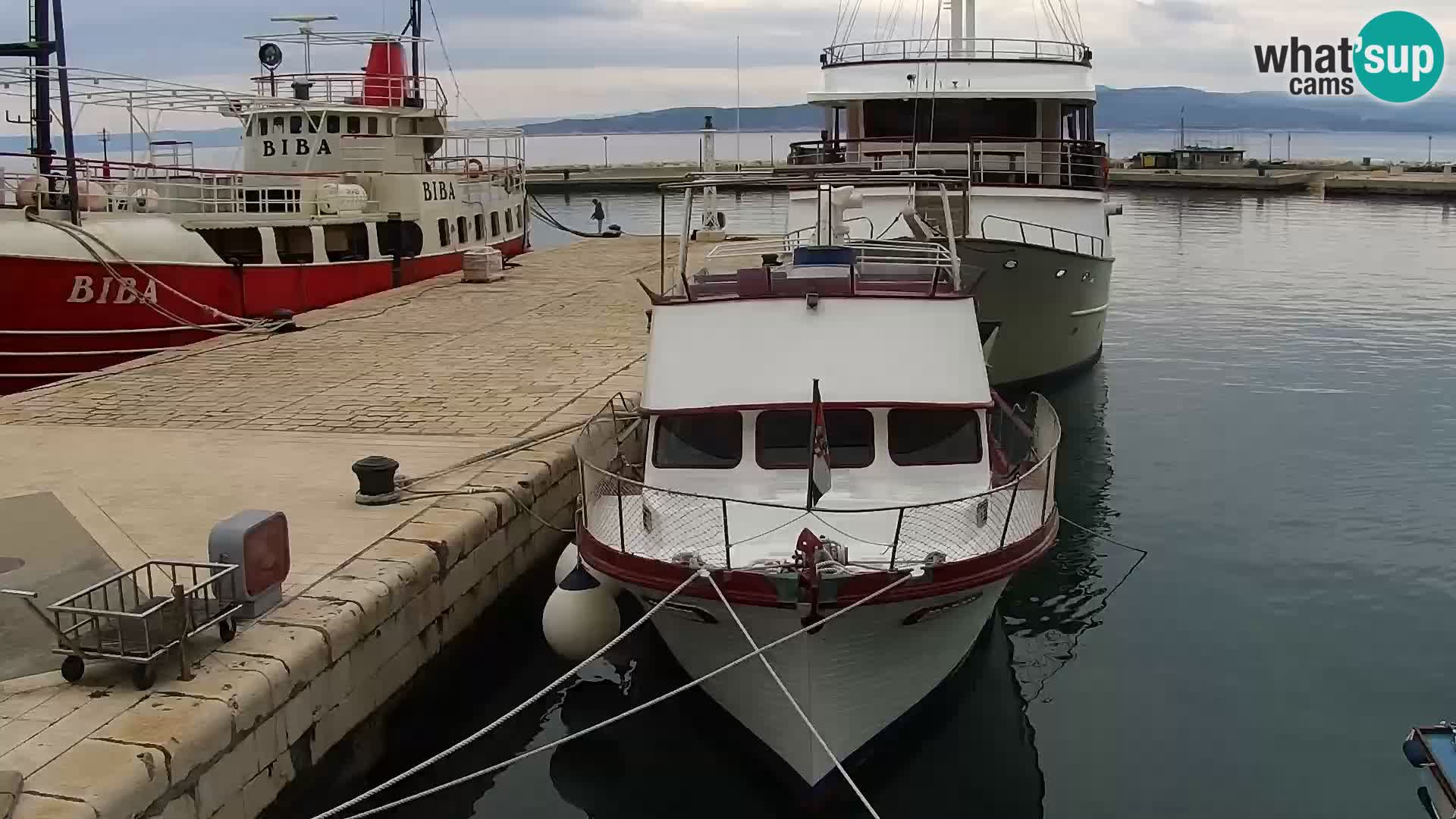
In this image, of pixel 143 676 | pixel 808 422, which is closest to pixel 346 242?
pixel 808 422

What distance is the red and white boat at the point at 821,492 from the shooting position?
26.7ft

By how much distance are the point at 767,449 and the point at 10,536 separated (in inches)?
226

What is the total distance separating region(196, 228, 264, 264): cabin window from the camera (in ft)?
78.1

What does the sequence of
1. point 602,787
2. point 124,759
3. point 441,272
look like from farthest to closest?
point 441,272
point 602,787
point 124,759

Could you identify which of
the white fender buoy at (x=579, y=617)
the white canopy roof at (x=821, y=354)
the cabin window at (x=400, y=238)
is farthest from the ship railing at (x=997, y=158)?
the white fender buoy at (x=579, y=617)

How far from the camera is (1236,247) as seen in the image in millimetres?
43844

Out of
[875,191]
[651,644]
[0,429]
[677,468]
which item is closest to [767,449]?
[677,468]

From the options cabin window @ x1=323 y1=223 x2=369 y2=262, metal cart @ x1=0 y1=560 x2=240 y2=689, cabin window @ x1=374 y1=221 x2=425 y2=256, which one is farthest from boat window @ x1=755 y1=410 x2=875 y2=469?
cabin window @ x1=374 y1=221 x2=425 y2=256

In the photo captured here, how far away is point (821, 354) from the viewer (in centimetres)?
986

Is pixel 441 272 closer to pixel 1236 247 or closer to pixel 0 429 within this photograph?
pixel 0 429

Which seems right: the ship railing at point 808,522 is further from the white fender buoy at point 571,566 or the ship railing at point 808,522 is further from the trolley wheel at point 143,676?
the trolley wheel at point 143,676

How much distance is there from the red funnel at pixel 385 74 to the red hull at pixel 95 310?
7.81 meters

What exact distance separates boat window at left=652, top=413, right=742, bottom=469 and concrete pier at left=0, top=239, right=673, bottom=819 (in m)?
1.76

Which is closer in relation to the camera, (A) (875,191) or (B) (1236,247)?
(A) (875,191)
